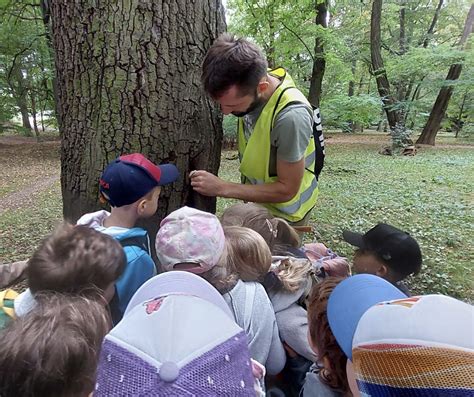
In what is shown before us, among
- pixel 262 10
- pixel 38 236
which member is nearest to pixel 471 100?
pixel 262 10

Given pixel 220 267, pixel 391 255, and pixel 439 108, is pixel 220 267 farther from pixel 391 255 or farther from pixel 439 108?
pixel 439 108

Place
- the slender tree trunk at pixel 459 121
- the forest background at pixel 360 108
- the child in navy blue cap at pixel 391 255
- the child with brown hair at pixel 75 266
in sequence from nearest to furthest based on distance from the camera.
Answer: the child with brown hair at pixel 75 266
the child in navy blue cap at pixel 391 255
the forest background at pixel 360 108
the slender tree trunk at pixel 459 121

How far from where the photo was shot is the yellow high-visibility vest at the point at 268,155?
1945 mm

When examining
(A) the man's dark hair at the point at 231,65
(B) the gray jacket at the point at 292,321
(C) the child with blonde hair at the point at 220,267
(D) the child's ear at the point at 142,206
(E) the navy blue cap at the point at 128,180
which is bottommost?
(B) the gray jacket at the point at 292,321

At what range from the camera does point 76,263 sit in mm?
1386

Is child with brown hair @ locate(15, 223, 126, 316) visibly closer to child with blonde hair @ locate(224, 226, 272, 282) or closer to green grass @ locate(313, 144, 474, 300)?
child with blonde hair @ locate(224, 226, 272, 282)

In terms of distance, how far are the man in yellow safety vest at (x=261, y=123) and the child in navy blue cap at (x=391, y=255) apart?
51cm

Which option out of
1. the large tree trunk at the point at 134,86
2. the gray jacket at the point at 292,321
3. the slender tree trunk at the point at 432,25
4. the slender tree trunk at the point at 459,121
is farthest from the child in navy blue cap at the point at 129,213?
the slender tree trunk at the point at 459,121

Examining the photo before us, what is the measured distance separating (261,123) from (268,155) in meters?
0.18

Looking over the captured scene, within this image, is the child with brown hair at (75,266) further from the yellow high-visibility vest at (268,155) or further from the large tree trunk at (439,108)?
the large tree trunk at (439,108)

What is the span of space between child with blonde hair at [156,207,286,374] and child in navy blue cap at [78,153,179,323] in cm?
14

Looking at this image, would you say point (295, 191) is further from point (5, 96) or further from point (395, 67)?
point (5, 96)

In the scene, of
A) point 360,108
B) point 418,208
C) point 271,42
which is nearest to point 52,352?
point 418,208

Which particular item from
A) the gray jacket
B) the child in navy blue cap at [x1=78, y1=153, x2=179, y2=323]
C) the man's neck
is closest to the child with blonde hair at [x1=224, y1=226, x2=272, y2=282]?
the gray jacket
